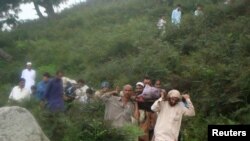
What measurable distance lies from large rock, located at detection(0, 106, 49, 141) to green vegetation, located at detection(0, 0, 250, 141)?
95 cm

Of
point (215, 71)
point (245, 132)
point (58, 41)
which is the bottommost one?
point (245, 132)

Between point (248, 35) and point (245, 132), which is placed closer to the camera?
point (245, 132)

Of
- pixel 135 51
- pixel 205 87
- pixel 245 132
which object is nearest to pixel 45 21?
pixel 135 51

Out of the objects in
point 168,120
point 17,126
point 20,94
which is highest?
point 20,94

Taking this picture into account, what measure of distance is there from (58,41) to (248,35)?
44.7 feet

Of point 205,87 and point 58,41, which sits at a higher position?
point 58,41

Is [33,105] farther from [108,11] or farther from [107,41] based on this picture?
[108,11]

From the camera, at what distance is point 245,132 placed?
8703 millimetres

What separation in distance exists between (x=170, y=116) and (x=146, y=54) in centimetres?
860

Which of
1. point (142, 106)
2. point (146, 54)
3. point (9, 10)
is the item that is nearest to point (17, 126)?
point (142, 106)

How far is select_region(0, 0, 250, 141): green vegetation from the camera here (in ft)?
39.6

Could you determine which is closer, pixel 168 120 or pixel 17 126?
pixel 168 120

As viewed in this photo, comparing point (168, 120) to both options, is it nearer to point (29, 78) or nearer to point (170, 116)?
point (170, 116)

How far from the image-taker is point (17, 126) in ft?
32.4
